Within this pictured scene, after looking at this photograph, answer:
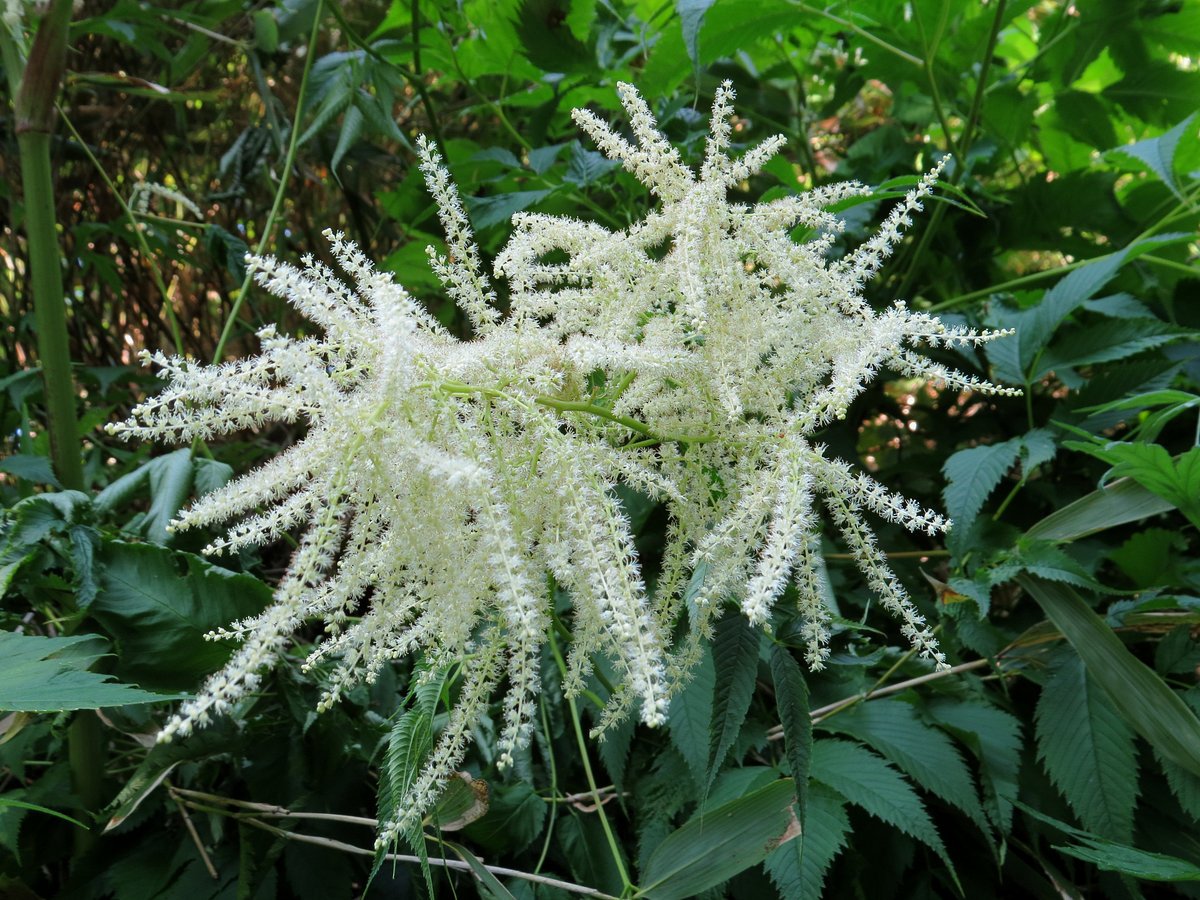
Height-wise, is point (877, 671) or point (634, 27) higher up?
point (634, 27)

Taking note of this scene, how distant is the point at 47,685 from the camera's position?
731 millimetres

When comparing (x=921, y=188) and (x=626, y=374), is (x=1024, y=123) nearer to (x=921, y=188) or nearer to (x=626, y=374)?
(x=921, y=188)

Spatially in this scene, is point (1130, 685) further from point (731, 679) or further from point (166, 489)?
point (166, 489)

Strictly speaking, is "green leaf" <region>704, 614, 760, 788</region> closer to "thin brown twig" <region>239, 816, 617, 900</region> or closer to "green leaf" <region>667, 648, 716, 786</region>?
"green leaf" <region>667, 648, 716, 786</region>

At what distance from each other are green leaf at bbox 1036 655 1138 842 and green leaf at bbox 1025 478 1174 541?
0.16 m

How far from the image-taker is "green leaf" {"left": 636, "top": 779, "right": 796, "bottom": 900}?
2.77 feet

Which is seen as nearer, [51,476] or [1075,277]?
[51,476]

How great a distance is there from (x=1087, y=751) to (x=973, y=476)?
14.0 inches

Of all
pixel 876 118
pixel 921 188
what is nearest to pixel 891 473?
pixel 921 188

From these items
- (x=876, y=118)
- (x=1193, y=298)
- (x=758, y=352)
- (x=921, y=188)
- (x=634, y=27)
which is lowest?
(x=1193, y=298)

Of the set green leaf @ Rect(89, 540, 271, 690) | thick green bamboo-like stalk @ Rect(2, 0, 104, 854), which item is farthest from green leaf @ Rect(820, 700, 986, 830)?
thick green bamboo-like stalk @ Rect(2, 0, 104, 854)

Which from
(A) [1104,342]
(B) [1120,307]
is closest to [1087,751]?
(A) [1104,342]

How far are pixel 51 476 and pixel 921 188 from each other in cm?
112

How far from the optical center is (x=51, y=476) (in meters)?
1.13
